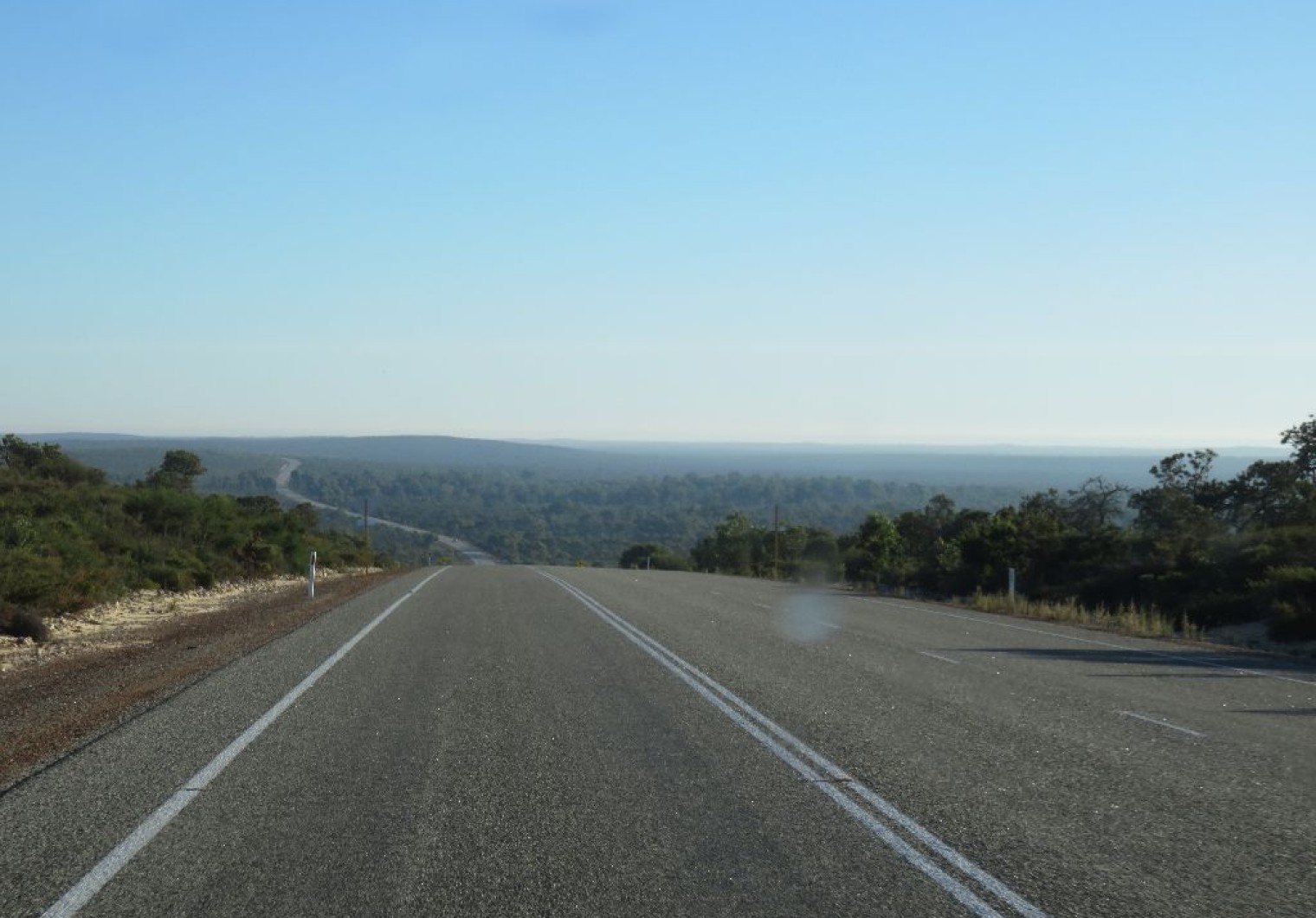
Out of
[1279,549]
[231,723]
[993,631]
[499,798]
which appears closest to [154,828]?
[499,798]

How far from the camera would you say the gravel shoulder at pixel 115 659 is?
35.9 feet

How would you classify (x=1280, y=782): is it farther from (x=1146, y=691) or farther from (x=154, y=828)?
(x=154, y=828)

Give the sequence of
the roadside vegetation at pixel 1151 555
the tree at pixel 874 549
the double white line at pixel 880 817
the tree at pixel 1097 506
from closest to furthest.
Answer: the double white line at pixel 880 817
the roadside vegetation at pixel 1151 555
the tree at pixel 1097 506
the tree at pixel 874 549

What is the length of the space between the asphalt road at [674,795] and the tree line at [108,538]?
391 inches

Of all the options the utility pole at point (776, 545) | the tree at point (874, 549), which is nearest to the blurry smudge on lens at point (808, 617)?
the utility pole at point (776, 545)

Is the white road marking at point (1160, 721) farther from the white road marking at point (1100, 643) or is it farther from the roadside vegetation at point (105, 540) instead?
the roadside vegetation at point (105, 540)

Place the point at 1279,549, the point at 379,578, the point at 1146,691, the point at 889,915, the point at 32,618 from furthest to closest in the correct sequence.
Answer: the point at 379,578, the point at 1279,549, the point at 32,618, the point at 1146,691, the point at 889,915

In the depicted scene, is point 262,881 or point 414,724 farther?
point 414,724

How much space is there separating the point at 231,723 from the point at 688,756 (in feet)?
13.4

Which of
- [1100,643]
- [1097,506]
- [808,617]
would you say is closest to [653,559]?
[1097,506]

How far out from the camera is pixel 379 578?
144 ft

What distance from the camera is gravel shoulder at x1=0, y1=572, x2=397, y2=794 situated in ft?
35.9

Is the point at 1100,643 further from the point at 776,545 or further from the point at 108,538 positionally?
the point at 776,545

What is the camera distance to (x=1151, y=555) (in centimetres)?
3919
